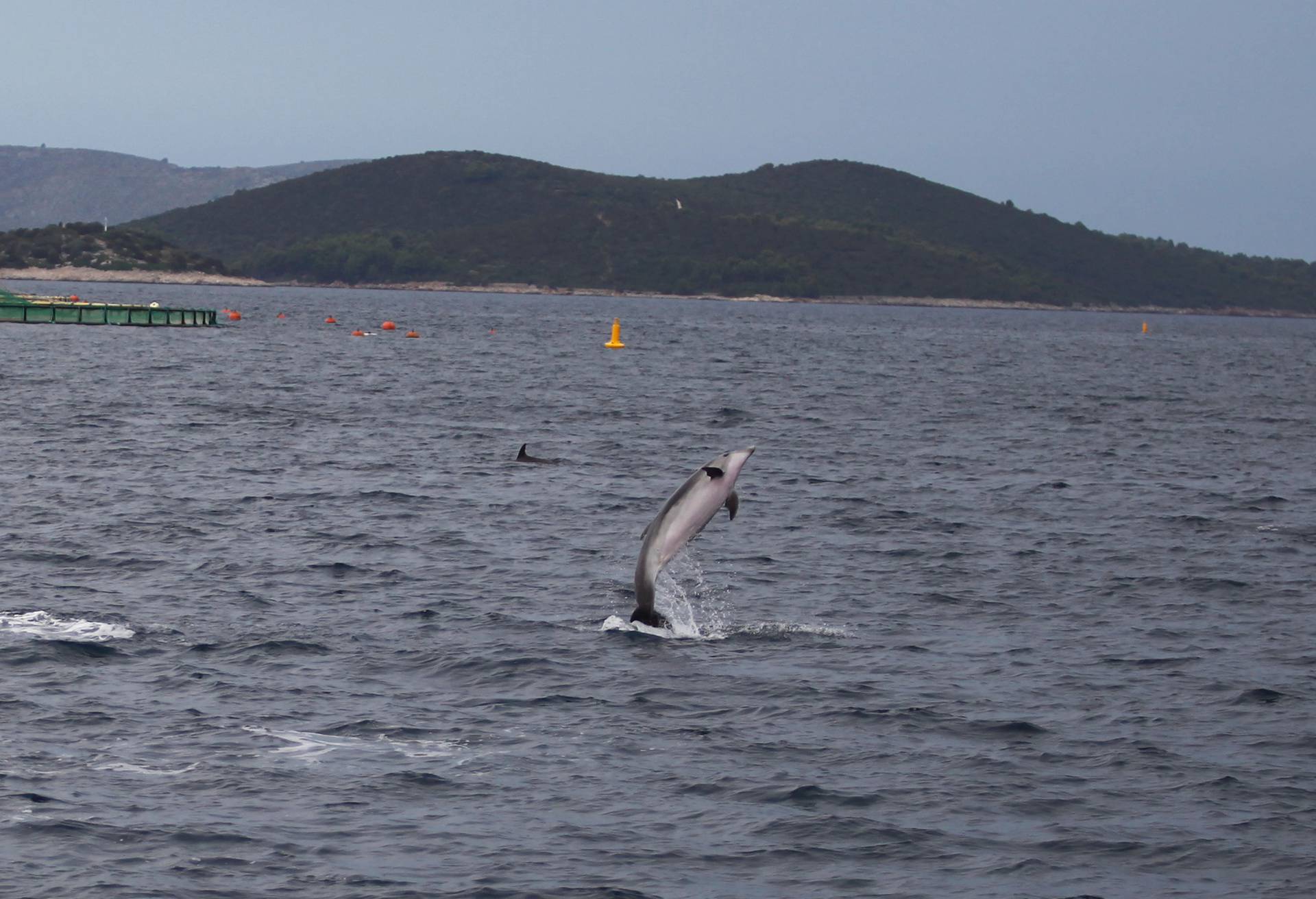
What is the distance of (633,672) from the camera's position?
1869 cm

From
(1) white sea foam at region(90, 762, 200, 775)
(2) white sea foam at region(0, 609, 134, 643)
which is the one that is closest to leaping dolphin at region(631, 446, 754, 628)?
(1) white sea foam at region(90, 762, 200, 775)

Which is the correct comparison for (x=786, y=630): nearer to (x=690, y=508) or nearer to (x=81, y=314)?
(x=690, y=508)

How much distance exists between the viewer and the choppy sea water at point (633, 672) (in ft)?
43.3

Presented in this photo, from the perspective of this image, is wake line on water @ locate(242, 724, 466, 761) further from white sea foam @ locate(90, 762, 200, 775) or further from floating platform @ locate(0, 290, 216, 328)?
floating platform @ locate(0, 290, 216, 328)

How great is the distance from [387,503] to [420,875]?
19.0 meters

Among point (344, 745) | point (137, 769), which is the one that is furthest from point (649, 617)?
point (137, 769)

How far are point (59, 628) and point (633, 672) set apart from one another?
6.84 meters

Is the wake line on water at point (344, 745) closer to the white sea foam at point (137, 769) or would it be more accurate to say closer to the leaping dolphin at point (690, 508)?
the white sea foam at point (137, 769)

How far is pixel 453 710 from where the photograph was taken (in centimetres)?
1686

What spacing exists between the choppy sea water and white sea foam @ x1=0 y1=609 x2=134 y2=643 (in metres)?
0.10

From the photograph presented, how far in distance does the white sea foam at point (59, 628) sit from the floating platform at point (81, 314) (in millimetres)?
80115

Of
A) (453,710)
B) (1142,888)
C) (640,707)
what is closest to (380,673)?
(453,710)

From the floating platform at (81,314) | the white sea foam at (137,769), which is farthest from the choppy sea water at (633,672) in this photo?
the floating platform at (81,314)

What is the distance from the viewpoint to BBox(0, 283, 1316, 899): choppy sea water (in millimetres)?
13188
